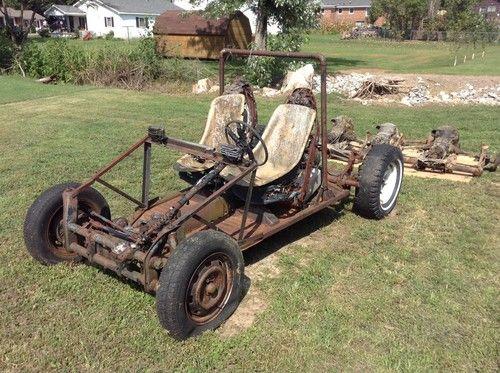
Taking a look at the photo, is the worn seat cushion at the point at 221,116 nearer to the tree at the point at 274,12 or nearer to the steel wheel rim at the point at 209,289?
the steel wheel rim at the point at 209,289

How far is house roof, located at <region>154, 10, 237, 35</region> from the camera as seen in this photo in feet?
84.8

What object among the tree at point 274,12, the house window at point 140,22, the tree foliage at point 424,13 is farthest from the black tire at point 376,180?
the house window at point 140,22

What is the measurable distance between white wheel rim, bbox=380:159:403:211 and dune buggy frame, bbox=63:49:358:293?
2.56ft

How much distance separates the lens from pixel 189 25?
26.6 metres

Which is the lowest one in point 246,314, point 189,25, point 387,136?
point 246,314

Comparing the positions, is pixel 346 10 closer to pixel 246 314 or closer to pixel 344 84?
pixel 344 84

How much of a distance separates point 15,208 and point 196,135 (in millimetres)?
4164

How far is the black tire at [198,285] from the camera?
3.23 metres

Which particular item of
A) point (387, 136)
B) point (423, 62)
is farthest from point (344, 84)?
point (423, 62)

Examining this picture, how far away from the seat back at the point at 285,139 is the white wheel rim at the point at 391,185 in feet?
4.02

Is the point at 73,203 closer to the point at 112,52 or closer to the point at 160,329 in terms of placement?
the point at 160,329

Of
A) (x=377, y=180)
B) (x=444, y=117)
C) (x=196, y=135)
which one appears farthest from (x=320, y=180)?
(x=444, y=117)

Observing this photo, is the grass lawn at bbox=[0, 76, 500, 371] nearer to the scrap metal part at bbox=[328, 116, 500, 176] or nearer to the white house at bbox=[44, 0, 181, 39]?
the scrap metal part at bbox=[328, 116, 500, 176]

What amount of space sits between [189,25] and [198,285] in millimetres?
25110
